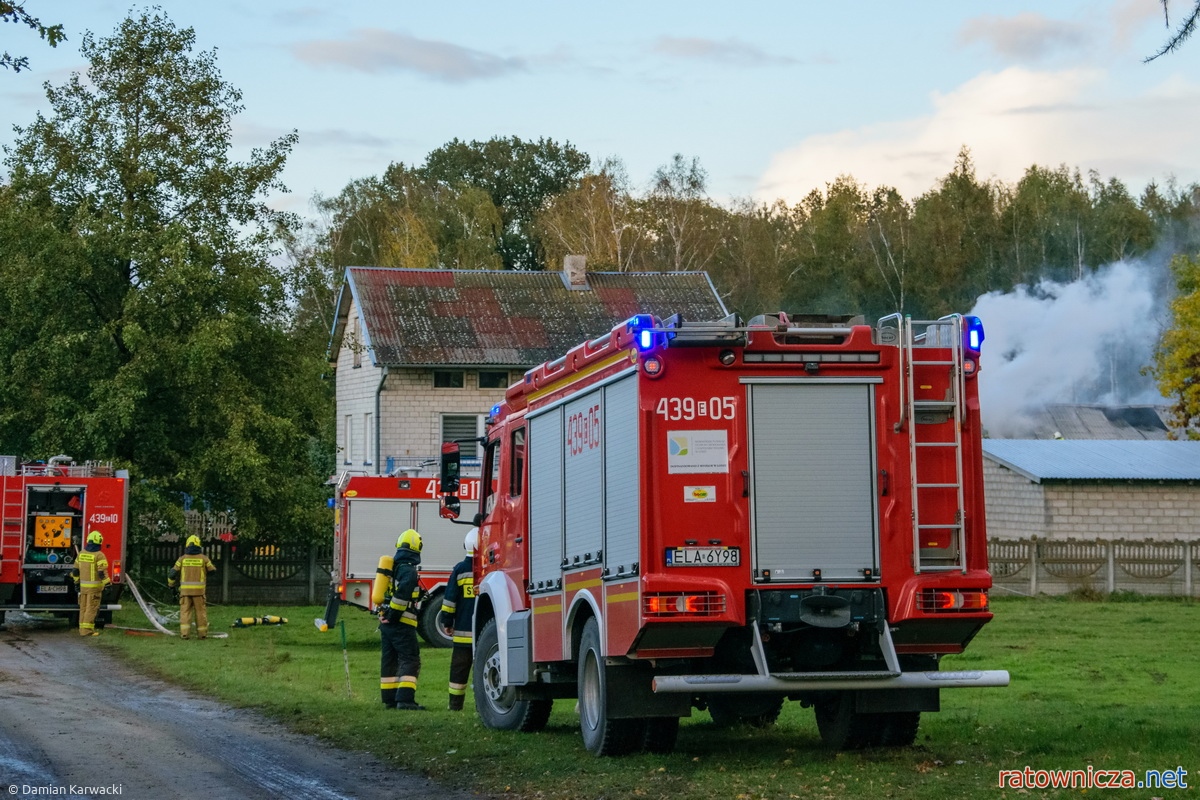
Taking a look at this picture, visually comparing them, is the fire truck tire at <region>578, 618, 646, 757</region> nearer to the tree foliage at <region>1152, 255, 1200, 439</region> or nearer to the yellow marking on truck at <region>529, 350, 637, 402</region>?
the yellow marking on truck at <region>529, 350, 637, 402</region>

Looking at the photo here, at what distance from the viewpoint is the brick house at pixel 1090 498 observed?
34438mm

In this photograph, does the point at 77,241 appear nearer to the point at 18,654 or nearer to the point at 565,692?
the point at 18,654

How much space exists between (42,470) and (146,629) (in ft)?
12.0

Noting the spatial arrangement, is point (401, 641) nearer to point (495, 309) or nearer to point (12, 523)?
point (12, 523)

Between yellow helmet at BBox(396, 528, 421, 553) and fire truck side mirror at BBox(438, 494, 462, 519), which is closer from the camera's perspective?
fire truck side mirror at BBox(438, 494, 462, 519)

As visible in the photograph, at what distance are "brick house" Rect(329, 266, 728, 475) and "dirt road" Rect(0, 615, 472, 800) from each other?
2534 cm

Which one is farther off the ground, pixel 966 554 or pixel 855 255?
pixel 855 255

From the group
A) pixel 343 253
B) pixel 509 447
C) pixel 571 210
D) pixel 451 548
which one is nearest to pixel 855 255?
pixel 571 210

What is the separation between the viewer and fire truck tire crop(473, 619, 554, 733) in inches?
504

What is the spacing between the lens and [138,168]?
3231 cm

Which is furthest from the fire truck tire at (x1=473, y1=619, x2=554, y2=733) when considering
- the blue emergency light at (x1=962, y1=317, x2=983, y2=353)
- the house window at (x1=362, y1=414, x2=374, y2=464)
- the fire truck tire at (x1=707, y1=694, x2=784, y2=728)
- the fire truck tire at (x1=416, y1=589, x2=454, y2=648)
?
the house window at (x1=362, y1=414, x2=374, y2=464)

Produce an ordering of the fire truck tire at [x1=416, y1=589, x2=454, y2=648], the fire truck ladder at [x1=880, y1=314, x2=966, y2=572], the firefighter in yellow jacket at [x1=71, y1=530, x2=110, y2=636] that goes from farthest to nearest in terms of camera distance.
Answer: the firefighter in yellow jacket at [x1=71, y1=530, x2=110, y2=636], the fire truck tire at [x1=416, y1=589, x2=454, y2=648], the fire truck ladder at [x1=880, y1=314, x2=966, y2=572]

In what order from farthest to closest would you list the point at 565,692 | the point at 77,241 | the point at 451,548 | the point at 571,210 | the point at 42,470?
the point at 571,210 < the point at 77,241 < the point at 42,470 < the point at 451,548 < the point at 565,692

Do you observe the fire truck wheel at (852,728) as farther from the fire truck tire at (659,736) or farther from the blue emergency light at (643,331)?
the blue emergency light at (643,331)
